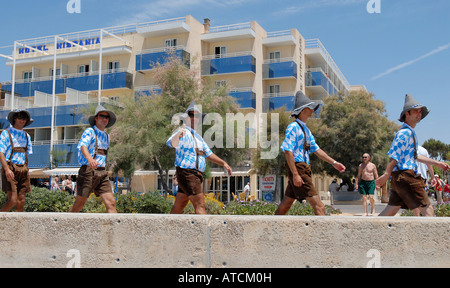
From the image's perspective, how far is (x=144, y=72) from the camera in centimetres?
4303

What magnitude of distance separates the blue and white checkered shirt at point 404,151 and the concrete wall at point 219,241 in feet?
6.17

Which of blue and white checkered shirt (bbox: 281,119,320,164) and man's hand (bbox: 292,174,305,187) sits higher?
blue and white checkered shirt (bbox: 281,119,320,164)

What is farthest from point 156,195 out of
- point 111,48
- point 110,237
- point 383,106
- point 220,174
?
point 111,48

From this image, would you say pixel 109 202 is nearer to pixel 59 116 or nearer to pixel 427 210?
pixel 427 210

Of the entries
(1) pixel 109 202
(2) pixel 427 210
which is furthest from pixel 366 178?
(1) pixel 109 202

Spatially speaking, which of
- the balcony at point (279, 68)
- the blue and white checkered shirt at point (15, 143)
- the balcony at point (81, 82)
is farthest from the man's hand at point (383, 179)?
the balcony at point (81, 82)

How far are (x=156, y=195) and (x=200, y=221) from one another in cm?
683

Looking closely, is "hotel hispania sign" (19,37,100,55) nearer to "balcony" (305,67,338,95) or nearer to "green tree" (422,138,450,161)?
"balcony" (305,67,338,95)

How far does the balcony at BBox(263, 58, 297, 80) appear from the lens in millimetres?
42719

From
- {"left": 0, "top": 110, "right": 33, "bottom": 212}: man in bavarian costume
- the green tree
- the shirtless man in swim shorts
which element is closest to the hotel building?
the shirtless man in swim shorts

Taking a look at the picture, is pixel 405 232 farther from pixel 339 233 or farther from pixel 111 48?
pixel 111 48

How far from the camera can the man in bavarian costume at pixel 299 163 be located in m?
5.67

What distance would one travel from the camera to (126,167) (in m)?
27.0

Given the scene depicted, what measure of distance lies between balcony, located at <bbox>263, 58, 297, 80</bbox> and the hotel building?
0.09 metres
